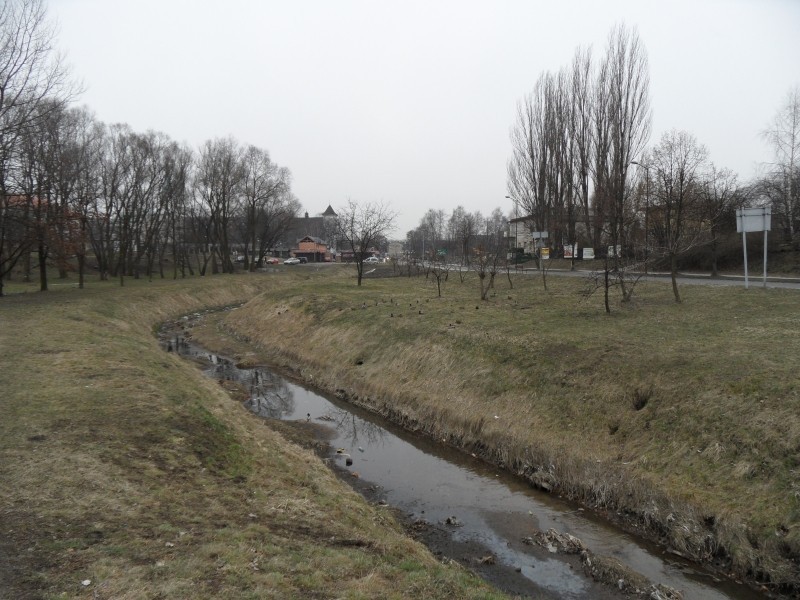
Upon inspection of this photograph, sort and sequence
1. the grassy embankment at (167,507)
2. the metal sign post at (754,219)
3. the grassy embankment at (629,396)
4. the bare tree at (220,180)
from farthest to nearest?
1. the bare tree at (220,180)
2. the metal sign post at (754,219)
3. the grassy embankment at (629,396)
4. the grassy embankment at (167,507)

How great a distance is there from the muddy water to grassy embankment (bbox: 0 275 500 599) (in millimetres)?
1210

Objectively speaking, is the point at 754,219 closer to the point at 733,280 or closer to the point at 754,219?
the point at 754,219

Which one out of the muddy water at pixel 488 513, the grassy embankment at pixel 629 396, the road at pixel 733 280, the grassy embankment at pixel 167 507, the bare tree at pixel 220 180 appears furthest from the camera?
the bare tree at pixel 220 180

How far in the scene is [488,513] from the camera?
10234 mm

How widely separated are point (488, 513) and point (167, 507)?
585 centimetres

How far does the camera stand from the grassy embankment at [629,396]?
28.8 feet

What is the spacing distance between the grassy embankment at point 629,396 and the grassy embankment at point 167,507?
13.9 ft

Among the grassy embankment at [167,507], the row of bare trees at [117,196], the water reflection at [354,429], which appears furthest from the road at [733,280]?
the row of bare trees at [117,196]

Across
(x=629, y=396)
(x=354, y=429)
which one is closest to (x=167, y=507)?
(x=354, y=429)

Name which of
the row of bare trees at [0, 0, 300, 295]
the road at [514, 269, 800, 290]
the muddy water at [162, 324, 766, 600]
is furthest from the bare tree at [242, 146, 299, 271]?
the muddy water at [162, 324, 766, 600]

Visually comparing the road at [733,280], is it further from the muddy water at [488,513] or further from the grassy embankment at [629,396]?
the muddy water at [488,513]

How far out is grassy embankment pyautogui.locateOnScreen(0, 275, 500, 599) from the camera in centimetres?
540

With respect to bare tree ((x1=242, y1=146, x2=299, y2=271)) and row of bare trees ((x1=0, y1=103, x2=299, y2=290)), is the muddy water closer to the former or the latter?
row of bare trees ((x1=0, y1=103, x2=299, y2=290))

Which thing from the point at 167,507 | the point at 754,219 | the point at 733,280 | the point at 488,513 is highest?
the point at 754,219
